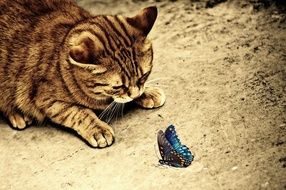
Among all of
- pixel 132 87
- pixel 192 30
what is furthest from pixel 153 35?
pixel 132 87

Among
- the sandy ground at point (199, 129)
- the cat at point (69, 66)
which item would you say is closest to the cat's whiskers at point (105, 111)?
the cat at point (69, 66)

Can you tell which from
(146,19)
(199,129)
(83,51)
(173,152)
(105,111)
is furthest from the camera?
(105,111)

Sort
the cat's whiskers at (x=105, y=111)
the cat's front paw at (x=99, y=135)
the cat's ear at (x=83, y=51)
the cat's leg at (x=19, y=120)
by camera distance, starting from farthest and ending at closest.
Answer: the cat's leg at (x=19, y=120), the cat's whiskers at (x=105, y=111), the cat's front paw at (x=99, y=135), the cat's ear at (x=83, y=51)

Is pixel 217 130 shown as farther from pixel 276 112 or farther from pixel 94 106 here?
pixel 94 106

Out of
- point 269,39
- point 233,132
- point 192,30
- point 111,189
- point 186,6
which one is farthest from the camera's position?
point 186,6

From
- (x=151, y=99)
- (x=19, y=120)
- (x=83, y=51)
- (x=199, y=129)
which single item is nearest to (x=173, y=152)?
(x=199, y=129)

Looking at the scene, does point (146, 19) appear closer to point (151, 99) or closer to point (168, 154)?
point (151, 99)

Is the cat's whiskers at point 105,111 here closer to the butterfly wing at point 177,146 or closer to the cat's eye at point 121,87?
the cat's eye at point 121,87

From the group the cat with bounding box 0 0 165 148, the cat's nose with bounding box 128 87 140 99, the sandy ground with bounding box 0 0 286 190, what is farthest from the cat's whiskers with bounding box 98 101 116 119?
the cat's nose with bounding box 128 87 140 99
